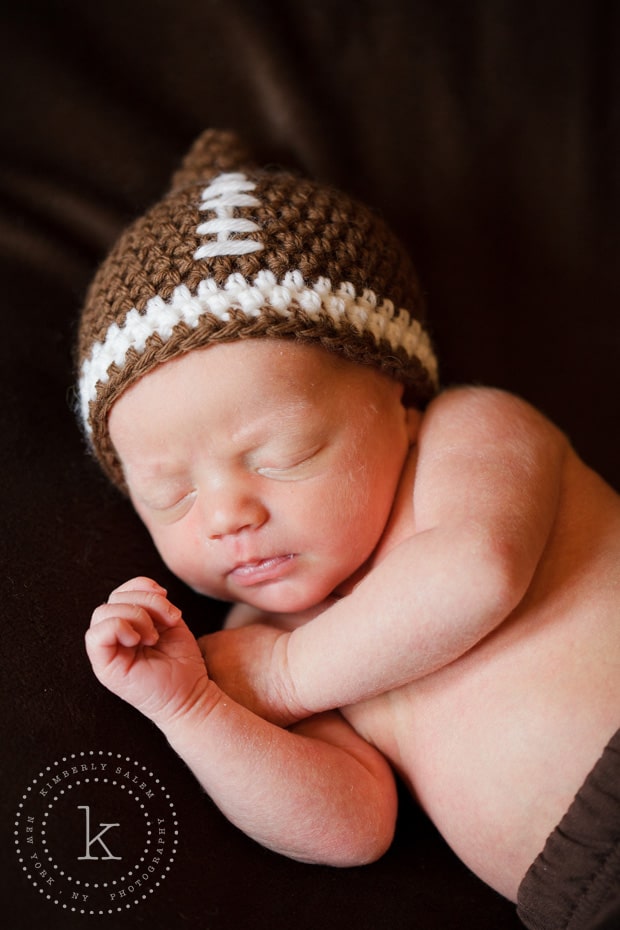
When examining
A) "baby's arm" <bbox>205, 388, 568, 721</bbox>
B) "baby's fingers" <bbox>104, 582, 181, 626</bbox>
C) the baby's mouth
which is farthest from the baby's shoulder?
"baby's fingers" <bbox>104, 582, 181, 626</bbox>

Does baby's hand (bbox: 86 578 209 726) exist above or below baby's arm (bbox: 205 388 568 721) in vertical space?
below

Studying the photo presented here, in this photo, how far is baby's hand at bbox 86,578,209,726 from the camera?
946mm

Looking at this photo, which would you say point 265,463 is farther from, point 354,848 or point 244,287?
point 354,848

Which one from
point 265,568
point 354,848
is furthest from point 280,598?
point 354,848

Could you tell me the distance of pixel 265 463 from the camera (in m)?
1.05

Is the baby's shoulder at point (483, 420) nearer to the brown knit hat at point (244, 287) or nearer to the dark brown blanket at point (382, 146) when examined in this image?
the brown knit hat at point (244, 287)

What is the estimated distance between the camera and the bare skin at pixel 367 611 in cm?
95

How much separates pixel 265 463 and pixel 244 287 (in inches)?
7.6

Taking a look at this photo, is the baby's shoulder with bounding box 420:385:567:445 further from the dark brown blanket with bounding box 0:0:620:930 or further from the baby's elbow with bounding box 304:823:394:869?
the baby's elbow with bounding box 304:823:394:869

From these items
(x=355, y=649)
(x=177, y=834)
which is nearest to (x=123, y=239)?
(x=355, y=649)

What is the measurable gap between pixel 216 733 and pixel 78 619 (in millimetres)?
214

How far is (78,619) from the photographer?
106 centimetres

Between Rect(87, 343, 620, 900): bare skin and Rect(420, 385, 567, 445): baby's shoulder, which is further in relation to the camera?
Rect(420, 385, 567, 445): baby's shoulder

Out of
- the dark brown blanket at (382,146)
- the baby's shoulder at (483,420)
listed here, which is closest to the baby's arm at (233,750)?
the dark brown blanket at (382,146)
